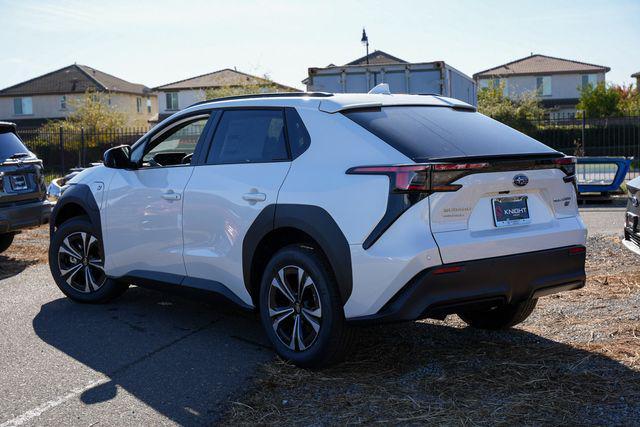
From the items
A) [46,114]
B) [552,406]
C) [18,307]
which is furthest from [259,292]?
[46,114]

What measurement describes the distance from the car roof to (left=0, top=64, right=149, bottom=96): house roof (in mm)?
65635

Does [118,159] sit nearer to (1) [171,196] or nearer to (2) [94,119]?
(1) [171,196]

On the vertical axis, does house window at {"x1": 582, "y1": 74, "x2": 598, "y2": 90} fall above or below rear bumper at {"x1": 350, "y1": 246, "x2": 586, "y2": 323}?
above

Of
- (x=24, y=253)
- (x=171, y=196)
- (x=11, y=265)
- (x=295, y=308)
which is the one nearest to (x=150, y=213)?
(x=171, y=196)

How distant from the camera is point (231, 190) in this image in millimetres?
5730

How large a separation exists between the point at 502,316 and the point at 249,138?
7.67 ft

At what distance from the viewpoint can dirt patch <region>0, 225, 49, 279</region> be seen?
32.7ft

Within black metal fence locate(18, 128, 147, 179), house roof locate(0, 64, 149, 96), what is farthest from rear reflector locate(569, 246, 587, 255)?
house roof locate(0, 64, 149, 96)

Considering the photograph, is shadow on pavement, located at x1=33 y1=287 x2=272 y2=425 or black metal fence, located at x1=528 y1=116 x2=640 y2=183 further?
black metal fence, located at x1=528 y1=116 x2=640 y2=183

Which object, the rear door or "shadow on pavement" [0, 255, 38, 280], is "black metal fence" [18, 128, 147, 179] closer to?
"shadow on pavement" [0, 255, 38, 280]

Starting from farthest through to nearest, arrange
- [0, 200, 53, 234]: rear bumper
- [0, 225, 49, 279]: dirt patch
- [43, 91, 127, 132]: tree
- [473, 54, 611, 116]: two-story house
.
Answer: [473, 54, 611, 116]: two-story house < [43, 91, 127, 132]: tree < [0, 225, 49, 279]: dirt patch < [0, 200, 53, 234]: rear bumper

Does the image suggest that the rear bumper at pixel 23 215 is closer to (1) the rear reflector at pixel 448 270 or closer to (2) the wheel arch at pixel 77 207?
(2) the wheel arch at pixel 77 207

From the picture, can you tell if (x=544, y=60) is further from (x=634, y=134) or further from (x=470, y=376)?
(x=470, y=376)

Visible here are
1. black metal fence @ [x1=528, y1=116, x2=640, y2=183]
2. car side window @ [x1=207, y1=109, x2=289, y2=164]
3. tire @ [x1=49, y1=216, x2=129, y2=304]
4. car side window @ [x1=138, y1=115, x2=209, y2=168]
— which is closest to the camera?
car side window @ [x1=207, y1=109, x2=289, y2=164]
